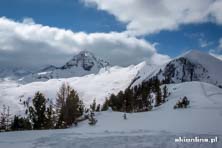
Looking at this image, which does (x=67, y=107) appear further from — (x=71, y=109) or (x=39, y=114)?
(x=39, y=114)

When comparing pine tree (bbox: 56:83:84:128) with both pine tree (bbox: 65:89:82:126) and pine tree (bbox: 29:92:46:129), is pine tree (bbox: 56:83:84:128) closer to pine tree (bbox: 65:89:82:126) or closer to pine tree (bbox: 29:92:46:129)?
pine tree (bbox: 65:89:82:126)

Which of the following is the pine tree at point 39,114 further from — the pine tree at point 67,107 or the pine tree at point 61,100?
the pine tree at point 67,107

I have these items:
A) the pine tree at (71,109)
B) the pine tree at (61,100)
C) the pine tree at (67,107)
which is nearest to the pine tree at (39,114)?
the pine tree at (61,100)

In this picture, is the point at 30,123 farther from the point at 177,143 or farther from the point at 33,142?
the point at 177,143

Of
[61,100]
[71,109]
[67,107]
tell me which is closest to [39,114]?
[61,100]

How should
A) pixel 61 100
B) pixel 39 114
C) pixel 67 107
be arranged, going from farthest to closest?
1. pixel 61 100
2. pixel 67 107
3. pixel 39 114

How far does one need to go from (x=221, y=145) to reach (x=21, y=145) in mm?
15624

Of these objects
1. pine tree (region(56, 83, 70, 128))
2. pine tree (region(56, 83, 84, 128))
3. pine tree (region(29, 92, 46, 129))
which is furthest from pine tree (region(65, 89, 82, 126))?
pine tree (region(29, 92, 46, 129))

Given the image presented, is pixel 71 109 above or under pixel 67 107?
under

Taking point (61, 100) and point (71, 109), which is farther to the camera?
point (61, 100)

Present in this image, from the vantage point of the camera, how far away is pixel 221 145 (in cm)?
2027

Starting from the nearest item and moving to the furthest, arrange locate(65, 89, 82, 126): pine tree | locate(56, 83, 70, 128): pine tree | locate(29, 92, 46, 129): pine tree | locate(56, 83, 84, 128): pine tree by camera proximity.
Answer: locate(65, 89, 82, 126): pine tree, locate(56, 83, 84, 128): pine tree, locate(29, 92, 46, 129): pine tree, locate(56, 83, 70, 128): pine tree

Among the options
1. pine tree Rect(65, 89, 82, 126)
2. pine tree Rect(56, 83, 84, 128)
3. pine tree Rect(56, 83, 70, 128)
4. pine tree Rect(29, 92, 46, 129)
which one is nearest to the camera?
pine tree Rect(65, 89, 82, 126)

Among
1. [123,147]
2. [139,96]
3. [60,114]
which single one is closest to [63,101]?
[60,114]
